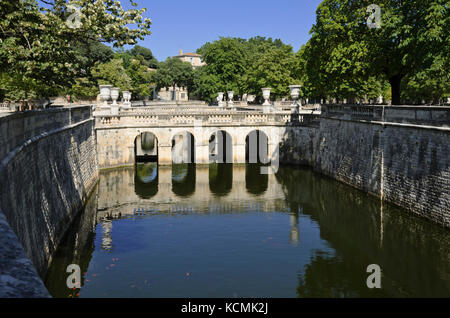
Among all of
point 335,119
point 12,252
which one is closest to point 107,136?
point 335,119

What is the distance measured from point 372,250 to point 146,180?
67.6ft

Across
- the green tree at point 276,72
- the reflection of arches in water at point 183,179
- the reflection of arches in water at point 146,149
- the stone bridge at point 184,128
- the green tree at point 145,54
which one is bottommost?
the reflection of arches in water at point 183,179

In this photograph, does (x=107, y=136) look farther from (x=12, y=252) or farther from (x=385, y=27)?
(x=12, y=252)

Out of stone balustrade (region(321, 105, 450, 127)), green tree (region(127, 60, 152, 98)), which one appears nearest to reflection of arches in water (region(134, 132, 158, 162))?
stone balustrade (region(321, 105, 450, 127))

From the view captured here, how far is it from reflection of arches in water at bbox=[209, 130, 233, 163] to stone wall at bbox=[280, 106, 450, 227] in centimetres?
1080

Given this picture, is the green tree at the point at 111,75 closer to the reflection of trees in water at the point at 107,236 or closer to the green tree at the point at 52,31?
the reflection of trees in water at the point at 107,236

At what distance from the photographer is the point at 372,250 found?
19.2 m

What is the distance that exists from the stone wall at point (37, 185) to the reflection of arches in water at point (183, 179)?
670 cm

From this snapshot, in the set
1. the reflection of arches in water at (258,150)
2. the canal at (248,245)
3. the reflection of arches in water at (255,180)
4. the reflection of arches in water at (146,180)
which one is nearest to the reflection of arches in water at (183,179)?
the canal at (248,245)

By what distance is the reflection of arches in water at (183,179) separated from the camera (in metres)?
32.0

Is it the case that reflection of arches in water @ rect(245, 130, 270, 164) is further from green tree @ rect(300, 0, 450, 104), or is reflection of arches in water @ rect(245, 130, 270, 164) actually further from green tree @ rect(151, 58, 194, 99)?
green tree @ rect(151, 58, 194, 99)

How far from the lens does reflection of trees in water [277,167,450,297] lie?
15.4 m

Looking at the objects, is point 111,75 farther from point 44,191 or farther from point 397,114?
point 44,191
